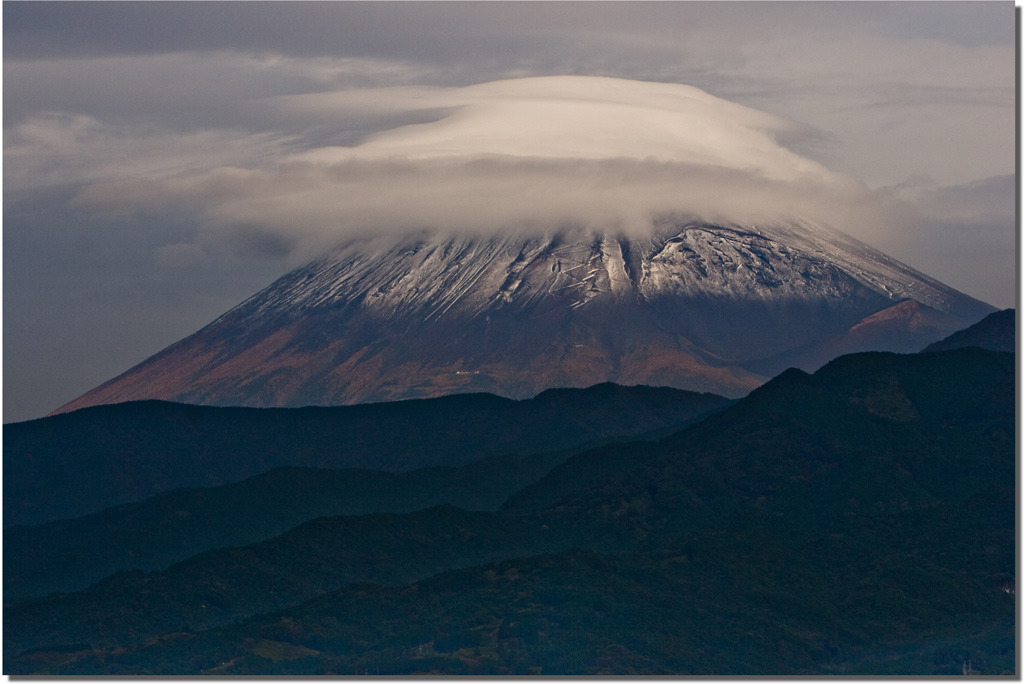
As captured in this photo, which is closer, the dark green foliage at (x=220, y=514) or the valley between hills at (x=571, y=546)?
the valley between hills at (x=571, y=546)

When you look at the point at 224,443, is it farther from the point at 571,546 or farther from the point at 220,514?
the point at 571,546

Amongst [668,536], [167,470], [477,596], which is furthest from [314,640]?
[167,470]

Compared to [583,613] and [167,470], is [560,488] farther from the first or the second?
[167,470]

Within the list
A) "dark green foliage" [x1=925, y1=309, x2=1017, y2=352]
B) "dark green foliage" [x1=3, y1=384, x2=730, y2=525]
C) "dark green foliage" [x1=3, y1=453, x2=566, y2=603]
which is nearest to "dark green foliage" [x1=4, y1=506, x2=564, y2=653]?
"dark green foliage" [x1=3, y1=453, x2=566, y2=603]

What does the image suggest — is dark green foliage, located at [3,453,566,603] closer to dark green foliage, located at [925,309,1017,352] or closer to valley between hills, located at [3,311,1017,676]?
valley between hills, located at [3,311,1017,676]

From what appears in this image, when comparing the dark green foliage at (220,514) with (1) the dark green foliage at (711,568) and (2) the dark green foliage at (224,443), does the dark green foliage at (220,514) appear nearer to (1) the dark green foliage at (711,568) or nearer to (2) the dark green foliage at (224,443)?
(1) the dark green foliage at (711,568)

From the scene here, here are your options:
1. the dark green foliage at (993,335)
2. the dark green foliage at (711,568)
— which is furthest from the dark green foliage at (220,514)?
the dark green foliage at (993,335)
